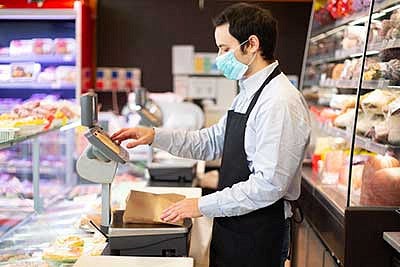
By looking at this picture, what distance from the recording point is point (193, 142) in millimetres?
2658

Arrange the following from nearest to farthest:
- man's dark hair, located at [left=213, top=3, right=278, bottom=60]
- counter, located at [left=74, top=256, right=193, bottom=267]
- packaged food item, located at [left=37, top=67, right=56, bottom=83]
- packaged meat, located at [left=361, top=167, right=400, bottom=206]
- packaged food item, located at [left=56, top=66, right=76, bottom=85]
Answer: counter, located at [left=74, top=256, right=193, bottom=267] < man's dark hair, located at [left=213, top=3, right=278, bottom=60] < packaged meat, located at [left=361, top=167, right=400, bottom=206] < packaged food item, located at [left=37, top=67, right=56, bottom=83] < packaged food item, located at [left=56, top=66, right=76, bottom=85]

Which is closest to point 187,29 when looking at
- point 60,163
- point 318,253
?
point 60,163

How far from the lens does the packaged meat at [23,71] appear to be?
269cm

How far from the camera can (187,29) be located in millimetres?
6574

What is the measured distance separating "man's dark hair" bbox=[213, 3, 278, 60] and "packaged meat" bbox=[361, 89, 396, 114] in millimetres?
900

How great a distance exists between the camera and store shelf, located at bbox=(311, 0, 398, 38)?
288 centimetres

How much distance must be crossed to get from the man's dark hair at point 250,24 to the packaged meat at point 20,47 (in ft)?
3.59

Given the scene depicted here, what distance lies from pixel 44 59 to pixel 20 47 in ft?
5.22

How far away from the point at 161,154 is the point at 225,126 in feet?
6.41

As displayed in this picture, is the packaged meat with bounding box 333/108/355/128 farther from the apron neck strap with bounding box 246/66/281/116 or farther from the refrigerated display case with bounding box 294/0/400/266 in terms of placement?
the apron neck strap with bounding box 246/66/281/116

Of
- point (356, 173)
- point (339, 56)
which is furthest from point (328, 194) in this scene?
point (339, 56)

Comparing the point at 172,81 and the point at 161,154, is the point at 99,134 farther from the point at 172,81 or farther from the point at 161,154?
the point at 172,81

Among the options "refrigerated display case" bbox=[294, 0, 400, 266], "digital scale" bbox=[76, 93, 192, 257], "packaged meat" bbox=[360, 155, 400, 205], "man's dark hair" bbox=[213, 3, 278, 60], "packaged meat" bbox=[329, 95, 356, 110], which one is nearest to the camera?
"digital scale" bbox=[76, 93, 192, 257]

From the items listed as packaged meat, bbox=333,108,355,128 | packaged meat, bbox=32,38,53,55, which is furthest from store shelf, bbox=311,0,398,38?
packaged meat, bbox=32,38,53,55
